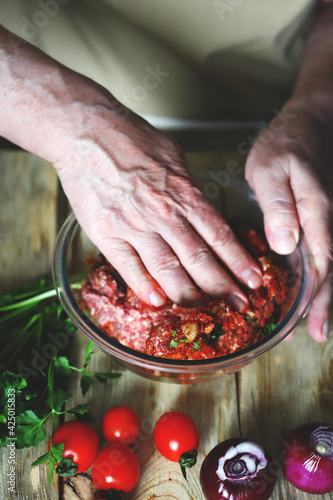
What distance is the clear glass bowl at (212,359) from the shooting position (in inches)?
50.0

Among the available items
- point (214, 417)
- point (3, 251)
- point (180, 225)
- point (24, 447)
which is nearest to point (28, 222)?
point (3, 251)

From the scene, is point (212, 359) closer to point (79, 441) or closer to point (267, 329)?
point (267, 329)

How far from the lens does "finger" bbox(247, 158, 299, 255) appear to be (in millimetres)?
1456

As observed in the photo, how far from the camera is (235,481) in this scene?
1278 millimetres

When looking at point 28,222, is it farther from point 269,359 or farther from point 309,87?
point 309,87

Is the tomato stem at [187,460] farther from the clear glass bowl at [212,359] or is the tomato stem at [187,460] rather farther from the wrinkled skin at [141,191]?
the wrinkled skin at [141,191]

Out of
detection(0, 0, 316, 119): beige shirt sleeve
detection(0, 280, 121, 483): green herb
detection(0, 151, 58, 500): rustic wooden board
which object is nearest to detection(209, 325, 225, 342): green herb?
detection(0, 280, 121, 483): green herb

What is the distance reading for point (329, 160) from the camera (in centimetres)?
162

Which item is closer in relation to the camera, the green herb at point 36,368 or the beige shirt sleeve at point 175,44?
the green herb at point 36,368

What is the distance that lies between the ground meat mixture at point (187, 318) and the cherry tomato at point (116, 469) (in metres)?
0.31

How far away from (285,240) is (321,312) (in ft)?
1.16

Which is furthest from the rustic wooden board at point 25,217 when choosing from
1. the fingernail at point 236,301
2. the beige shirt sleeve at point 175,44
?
the fingernail at point 236,301

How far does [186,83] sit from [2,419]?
1.67 m

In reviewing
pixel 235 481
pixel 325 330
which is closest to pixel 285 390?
pixel 325 330
